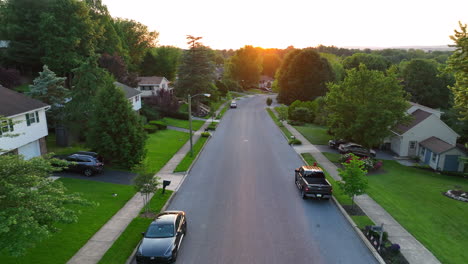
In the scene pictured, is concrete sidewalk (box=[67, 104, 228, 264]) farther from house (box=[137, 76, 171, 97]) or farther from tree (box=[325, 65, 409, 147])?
house (box=[137, 76, 171, 97])

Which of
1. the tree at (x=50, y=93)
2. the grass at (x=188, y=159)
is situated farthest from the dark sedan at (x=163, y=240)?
the tree at (x=50, y=93)

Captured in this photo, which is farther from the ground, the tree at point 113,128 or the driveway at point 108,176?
the tree at point 113,128

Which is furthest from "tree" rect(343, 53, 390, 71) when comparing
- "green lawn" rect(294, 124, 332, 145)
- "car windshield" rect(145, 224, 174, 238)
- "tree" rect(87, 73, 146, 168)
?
"car windshield" rect(145, 224, 174, 238)

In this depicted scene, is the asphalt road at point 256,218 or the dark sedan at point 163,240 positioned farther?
the asphalt road at point 256,218

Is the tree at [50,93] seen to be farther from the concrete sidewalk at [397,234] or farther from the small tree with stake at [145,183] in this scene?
the concrete sidewalk at [397,234]

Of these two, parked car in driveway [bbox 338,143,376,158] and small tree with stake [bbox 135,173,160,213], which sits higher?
small tree with stake [bbox 135,173,160,213]

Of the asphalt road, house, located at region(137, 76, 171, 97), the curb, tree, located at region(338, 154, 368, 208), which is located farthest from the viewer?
house, located at region(137, 76, 171, 97)

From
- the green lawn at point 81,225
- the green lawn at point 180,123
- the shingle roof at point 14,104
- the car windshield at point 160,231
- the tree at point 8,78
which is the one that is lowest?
the green lawn at point 81,225
